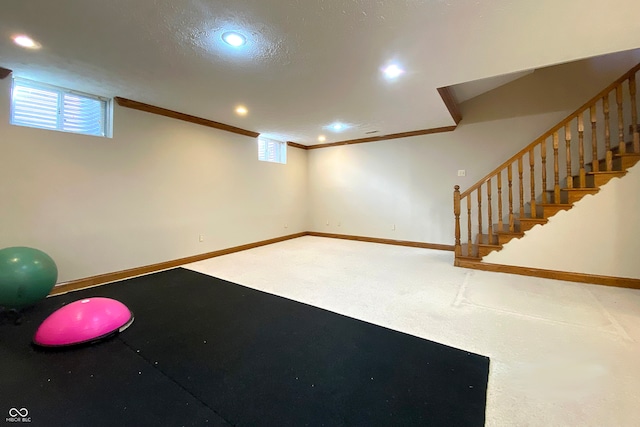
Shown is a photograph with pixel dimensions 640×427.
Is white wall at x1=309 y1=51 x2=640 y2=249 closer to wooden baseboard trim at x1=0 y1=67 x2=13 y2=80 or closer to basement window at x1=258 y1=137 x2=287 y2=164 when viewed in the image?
basement window at x1=258 y1=137 x2=287 y2=164

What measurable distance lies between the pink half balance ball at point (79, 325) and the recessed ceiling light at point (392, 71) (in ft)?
11.0

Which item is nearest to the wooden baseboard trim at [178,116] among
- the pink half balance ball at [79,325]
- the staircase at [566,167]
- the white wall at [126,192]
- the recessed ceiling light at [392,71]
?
the white wall at [126,192]

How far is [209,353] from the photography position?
Answer: 189 centimetres

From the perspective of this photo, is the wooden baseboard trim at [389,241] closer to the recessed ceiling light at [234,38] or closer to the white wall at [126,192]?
the white wall at [126,192]

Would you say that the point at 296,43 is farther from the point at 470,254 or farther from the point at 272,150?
the point at 272,150

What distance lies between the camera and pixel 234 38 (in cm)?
213

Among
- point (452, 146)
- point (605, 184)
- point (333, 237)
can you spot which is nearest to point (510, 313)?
point (605, 184)

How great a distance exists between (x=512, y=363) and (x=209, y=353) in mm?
2082

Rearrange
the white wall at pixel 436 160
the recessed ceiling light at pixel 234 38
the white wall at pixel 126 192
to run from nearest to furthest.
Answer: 1. the recessed ceiling light at pixel 234 38
2. the white wall at pixel 126 192
3. the white wall at pixel 436 160

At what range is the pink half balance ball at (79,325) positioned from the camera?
6.35 feet

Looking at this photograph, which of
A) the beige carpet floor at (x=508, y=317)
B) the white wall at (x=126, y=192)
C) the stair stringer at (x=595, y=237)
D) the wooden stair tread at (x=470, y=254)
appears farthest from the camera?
the wooden stair tread at (x=470, y=254)

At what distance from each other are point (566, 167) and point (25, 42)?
625 cm

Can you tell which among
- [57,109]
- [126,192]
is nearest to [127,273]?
[126,192]

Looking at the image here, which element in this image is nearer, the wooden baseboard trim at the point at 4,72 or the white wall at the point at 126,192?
the wooden baseboard trim at the point at 4,72
